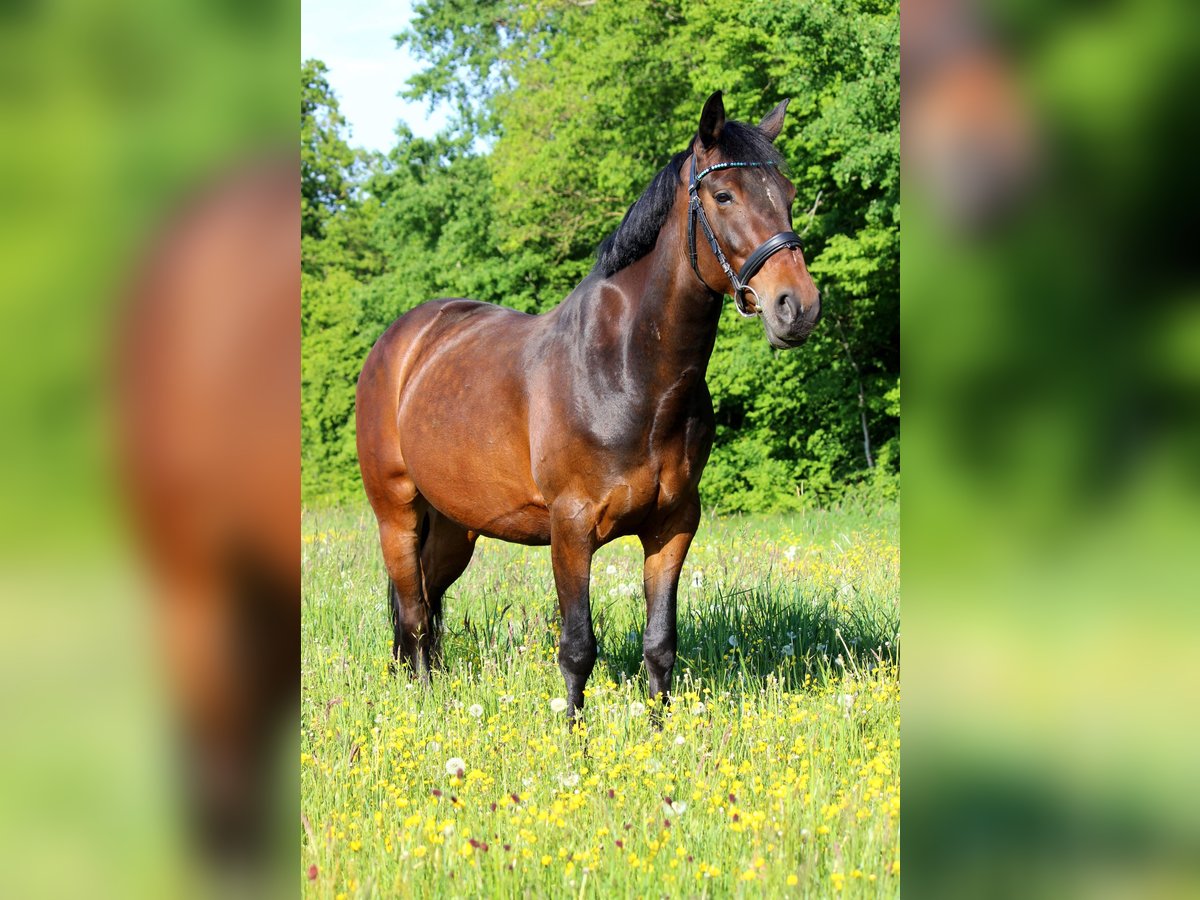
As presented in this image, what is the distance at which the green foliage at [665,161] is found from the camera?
14.1m

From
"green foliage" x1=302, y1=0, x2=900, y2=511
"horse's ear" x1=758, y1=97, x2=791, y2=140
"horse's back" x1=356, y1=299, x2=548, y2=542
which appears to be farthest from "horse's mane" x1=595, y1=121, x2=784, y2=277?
"green foliage" x1=302, y1=0, x2=900, y2=511

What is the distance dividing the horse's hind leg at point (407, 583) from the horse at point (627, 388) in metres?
0.19

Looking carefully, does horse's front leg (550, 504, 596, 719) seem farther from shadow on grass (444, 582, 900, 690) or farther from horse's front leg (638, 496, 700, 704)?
shadow on grass (444, 582, 900, 690)

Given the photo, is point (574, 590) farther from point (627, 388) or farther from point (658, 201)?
point (658, 201)

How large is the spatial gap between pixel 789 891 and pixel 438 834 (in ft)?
3.34

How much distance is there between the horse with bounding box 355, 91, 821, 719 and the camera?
3637 millimetres
